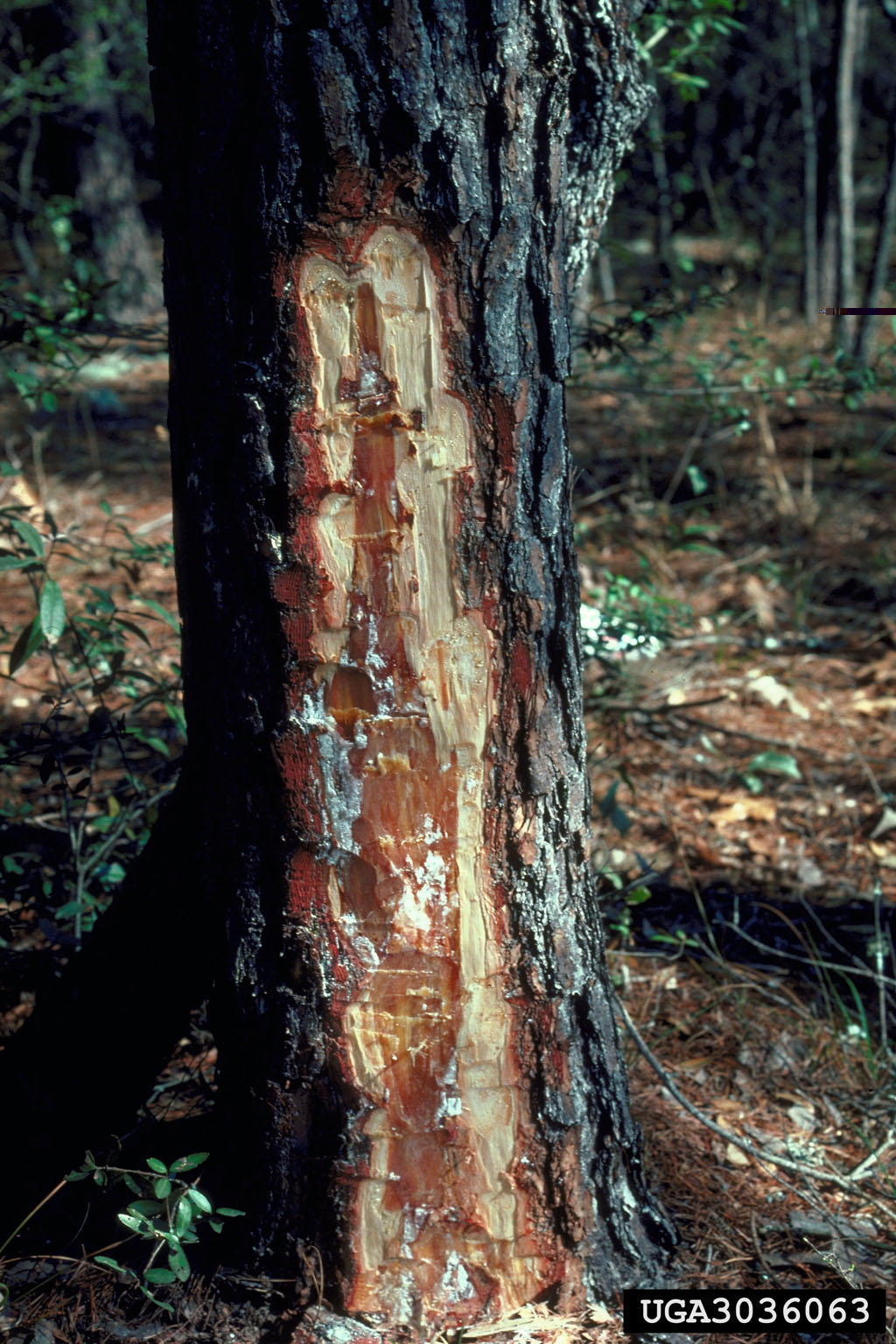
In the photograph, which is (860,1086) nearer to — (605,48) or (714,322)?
(605,48)

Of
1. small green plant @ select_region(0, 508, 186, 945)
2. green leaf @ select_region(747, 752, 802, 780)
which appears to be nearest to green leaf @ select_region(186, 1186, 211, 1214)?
small green plant @ select_region(0, 508, 186, 945)

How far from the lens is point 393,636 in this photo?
1.49 metres

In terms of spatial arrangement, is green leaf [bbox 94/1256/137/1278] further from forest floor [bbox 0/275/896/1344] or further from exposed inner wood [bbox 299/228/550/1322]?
exposed inner wood [bbox 299/228/550/1322]

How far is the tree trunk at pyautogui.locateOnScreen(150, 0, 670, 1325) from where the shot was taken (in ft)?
4.52

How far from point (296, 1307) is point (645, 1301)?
1.87ft

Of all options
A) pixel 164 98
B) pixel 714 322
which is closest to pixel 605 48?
pixel 164 98

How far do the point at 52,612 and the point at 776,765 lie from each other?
2323mm

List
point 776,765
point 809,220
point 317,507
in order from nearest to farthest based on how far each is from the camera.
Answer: point 317,507, point 776,765, point 809,220

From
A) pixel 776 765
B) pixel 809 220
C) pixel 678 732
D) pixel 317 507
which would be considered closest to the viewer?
pixel 317 507

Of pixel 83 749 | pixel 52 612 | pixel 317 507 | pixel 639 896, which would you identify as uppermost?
pixel 317 507

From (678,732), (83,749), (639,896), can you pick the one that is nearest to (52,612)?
(83,749)

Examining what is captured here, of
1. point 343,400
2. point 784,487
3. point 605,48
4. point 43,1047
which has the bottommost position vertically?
point 43,1047

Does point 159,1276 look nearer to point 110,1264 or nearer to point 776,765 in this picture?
point 110,1264

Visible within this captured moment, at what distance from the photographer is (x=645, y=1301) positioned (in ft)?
5.85
